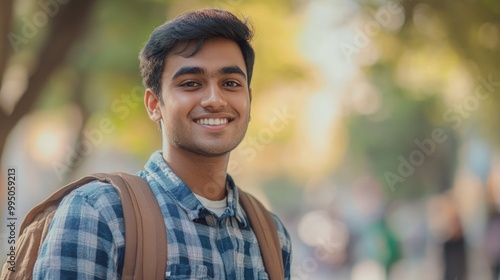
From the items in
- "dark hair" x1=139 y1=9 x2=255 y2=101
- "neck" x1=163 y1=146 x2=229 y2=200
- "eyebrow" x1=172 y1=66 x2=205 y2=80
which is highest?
"dark hair" x1=139 y1=9 x2=255 y2=101

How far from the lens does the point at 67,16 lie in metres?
7.68

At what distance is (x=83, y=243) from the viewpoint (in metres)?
2.80

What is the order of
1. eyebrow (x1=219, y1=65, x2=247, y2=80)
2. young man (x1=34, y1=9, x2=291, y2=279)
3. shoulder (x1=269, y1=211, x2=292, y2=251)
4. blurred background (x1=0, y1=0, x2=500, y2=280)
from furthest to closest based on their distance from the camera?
blurred background (x1=0, y1=0, x2=500, y2=280)
shoulder (x1=269, y1=211, x2=292, y2=251)
eyebrow (x1=219, y1=65, x2=247, y2=80)
young man (x1=34, y1=9, x2=291, y2=279)

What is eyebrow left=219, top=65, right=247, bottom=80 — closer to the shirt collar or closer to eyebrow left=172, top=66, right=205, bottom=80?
eyebrow left=172, top=66, right=205, bottom=80

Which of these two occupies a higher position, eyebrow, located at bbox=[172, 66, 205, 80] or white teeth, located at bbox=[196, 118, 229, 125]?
eyebrow, located at bbox=[172, 66, 205, 80]

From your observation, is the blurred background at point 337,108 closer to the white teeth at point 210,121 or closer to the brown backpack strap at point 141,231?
the white teeth at point 210,121

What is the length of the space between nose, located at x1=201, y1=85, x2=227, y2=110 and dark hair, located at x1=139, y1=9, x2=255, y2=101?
0.51 feet

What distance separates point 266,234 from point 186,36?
31.6 inches

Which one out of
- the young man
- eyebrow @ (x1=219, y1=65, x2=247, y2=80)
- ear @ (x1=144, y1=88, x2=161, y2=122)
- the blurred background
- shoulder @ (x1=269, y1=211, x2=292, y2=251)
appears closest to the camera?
the young man

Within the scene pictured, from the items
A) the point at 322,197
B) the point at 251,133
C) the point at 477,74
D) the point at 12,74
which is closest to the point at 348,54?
the point at 251,133

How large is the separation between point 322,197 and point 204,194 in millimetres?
24223

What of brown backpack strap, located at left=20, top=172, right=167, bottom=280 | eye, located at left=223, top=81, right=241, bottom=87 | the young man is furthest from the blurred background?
brown backpack strap, located at left=20, top=172, right=167, bottom=280

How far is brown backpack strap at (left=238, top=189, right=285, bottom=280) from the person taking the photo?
3283mm

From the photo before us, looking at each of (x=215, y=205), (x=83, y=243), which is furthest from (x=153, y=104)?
(x=83, y=243)
